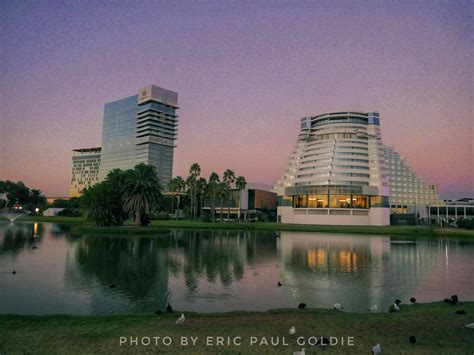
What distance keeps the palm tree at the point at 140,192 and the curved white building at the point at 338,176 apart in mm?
82210

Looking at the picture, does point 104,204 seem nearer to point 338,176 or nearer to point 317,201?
point 317,201

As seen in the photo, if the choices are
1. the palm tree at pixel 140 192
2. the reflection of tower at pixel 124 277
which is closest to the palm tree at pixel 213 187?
the palm tree at pixel 140 192

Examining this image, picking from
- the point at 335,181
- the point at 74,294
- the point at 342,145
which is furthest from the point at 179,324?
the point at 342,145

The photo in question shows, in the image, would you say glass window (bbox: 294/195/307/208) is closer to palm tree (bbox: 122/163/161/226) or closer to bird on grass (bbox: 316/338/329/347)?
palm tree (bbox: 122/163/161/226)

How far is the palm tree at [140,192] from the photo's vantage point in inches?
3423

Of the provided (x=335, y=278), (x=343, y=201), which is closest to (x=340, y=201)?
(x=343, y=201)

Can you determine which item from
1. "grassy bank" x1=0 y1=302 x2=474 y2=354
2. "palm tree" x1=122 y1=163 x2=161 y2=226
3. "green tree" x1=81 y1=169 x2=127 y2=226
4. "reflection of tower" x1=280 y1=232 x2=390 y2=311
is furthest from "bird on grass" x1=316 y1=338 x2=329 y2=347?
"green tree" x1=81 y1=169 x2=127 y2=226

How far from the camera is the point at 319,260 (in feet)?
141

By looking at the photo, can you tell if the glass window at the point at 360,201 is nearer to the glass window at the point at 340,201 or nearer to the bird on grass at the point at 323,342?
the glass window at the point at 340,201

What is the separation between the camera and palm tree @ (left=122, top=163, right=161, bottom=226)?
8694 cm

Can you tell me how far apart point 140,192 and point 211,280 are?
62.2 meters

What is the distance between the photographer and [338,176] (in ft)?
492

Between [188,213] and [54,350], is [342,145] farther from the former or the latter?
[54,350]

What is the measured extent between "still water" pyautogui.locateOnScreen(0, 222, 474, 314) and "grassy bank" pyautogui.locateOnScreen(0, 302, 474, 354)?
3287mm
